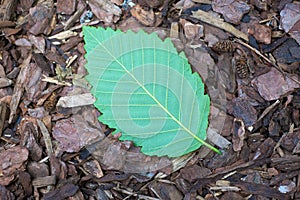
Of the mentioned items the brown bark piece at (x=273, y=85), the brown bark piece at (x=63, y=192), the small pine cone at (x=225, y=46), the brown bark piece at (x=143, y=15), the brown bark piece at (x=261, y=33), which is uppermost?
the brown bark piece at (x=143, y=15)

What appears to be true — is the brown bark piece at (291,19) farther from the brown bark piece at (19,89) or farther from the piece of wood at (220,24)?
the brown bark piece at (19,89)

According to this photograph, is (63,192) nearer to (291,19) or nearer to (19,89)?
(19,89)

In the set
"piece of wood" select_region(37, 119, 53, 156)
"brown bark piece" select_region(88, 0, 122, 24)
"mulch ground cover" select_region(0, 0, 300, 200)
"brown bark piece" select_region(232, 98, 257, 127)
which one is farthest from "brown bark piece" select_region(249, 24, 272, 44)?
"piece of wood" select_region(37, 119, 53, 156)

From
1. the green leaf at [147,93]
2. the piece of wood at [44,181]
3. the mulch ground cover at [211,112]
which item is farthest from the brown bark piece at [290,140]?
the piece of wood at [44,181]

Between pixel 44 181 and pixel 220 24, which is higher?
pixel 220 24

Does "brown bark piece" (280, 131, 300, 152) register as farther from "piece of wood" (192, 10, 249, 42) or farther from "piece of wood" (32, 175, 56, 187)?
"piece of wood" (32, 175, 56, 187)

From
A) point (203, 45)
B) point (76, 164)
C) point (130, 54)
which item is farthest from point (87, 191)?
point (203, 45)

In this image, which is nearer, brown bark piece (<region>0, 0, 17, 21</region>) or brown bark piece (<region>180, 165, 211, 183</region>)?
brown bark piece (<region>180, 165, 211, 183</region>)

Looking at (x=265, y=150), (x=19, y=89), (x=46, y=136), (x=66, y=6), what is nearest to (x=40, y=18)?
(x=66, y=6)
